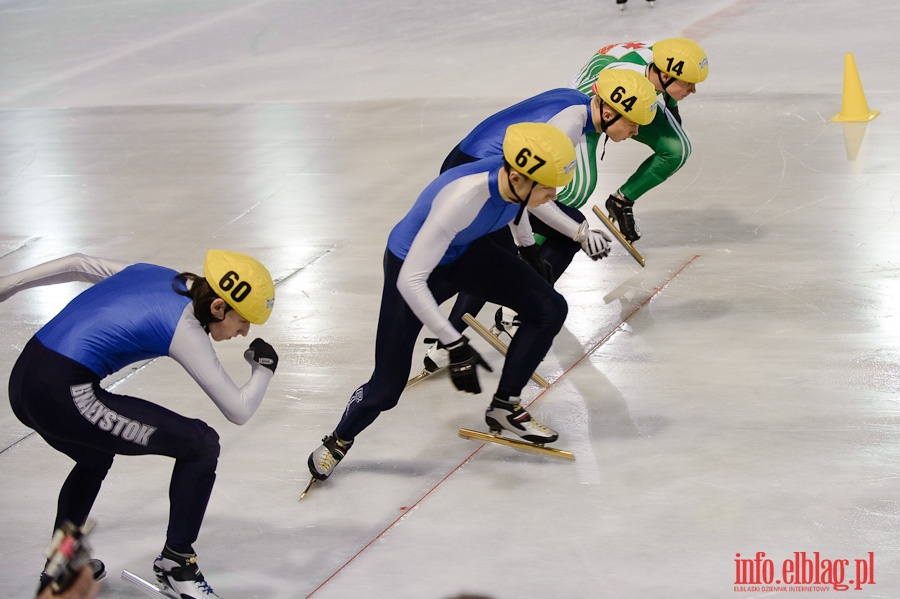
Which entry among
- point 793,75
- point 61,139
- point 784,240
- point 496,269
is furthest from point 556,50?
point 496,269

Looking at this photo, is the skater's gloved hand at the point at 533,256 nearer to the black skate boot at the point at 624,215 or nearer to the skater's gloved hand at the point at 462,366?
the skater's gloved hand at the point at 462,366

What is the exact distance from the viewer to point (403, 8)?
59.0 ft

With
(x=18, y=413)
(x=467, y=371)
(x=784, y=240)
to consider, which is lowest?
(x=784, y=240)

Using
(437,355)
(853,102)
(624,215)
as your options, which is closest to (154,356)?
(437,355)

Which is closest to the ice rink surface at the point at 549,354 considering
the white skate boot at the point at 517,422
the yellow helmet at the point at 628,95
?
the white skate boot at the point at 517,422

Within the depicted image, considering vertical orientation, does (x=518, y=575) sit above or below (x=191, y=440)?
below

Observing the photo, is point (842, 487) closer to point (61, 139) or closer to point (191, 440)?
point (191, 440)

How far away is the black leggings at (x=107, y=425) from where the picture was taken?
12.5 ft

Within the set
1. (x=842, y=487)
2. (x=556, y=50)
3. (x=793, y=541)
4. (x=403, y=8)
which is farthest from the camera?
(x=403, y=8)

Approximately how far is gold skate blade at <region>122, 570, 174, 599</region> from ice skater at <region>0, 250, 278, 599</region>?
3.7 inches

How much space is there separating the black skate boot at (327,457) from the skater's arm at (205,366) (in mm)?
919

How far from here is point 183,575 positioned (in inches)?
158

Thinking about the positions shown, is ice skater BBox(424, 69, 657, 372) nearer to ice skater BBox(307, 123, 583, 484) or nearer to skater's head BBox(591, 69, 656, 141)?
skater's head BBox(591, 69, 656, 141)

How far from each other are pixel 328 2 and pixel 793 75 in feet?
30.8
